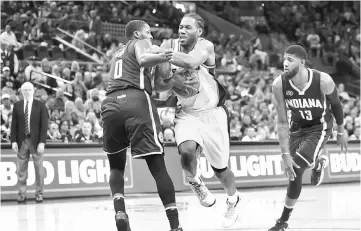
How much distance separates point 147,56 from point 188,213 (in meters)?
4.31

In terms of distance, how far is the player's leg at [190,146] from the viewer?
880 cm

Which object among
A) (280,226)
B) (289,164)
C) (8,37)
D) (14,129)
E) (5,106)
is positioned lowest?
(280,226)

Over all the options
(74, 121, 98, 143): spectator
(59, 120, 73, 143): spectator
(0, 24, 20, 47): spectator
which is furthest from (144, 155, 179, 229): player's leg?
(0, 24, 20, 47): spectator

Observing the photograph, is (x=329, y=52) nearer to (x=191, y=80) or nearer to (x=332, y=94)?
(x=332, y=94)

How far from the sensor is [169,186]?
7477 millimetres

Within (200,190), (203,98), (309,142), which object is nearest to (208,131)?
(203,98)

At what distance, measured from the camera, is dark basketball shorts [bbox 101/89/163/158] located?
745 centimetres

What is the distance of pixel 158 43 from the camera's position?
24594mm

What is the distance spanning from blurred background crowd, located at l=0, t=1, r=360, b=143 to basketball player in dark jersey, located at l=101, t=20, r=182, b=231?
26.9 feet

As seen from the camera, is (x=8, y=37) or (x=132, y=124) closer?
(x=132, y=124)

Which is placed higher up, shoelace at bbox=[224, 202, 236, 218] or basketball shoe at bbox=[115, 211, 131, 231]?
shoelace at bbox=[224, 202, 236, 218]

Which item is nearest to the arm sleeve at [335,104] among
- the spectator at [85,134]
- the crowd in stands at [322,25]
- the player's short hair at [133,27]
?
the player's short hair at [133,27]

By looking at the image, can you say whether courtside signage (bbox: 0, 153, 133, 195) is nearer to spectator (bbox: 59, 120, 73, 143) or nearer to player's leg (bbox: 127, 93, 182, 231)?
spectator (bbox: 59, 120, 73, 143)

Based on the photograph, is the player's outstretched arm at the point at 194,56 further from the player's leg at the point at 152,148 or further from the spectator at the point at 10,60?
the spectator at the point at 10,60
